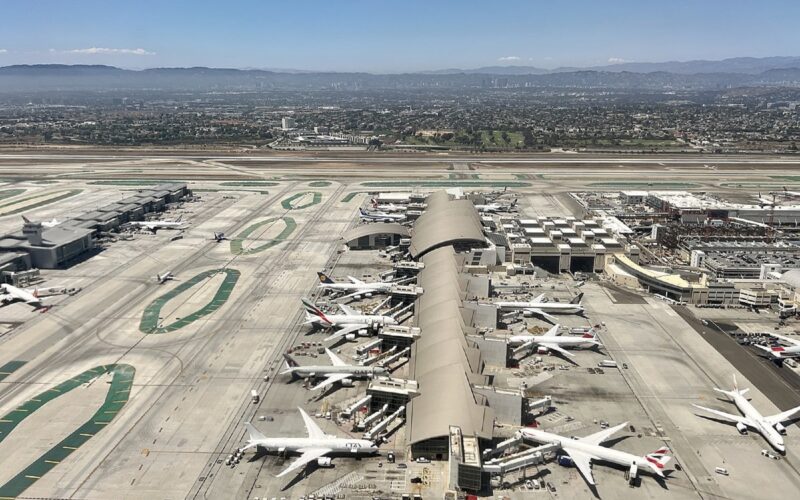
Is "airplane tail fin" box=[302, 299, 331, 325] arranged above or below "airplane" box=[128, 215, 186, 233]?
below

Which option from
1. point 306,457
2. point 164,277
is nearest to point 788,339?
point 306,457

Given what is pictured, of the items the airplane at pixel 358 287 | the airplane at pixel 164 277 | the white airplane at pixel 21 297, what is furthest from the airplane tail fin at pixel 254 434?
the white airplane at pixel 21 297

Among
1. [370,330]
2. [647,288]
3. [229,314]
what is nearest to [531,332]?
[370,330]

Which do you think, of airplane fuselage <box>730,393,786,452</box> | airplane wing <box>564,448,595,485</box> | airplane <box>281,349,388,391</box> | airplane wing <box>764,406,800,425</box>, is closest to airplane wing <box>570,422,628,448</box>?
airplane wing <box>564,448,595,485</box>

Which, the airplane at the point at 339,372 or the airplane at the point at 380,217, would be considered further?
the airplane at the point at 380,217

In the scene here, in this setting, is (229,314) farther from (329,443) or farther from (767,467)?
(767,467)

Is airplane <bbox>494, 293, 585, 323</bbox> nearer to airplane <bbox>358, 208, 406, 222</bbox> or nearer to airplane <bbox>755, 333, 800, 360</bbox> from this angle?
airplane <bbox>755, 333, 800, 360</bbox>

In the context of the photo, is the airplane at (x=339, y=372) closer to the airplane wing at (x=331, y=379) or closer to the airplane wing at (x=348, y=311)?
the airplane wing at (x=331, y=379)
